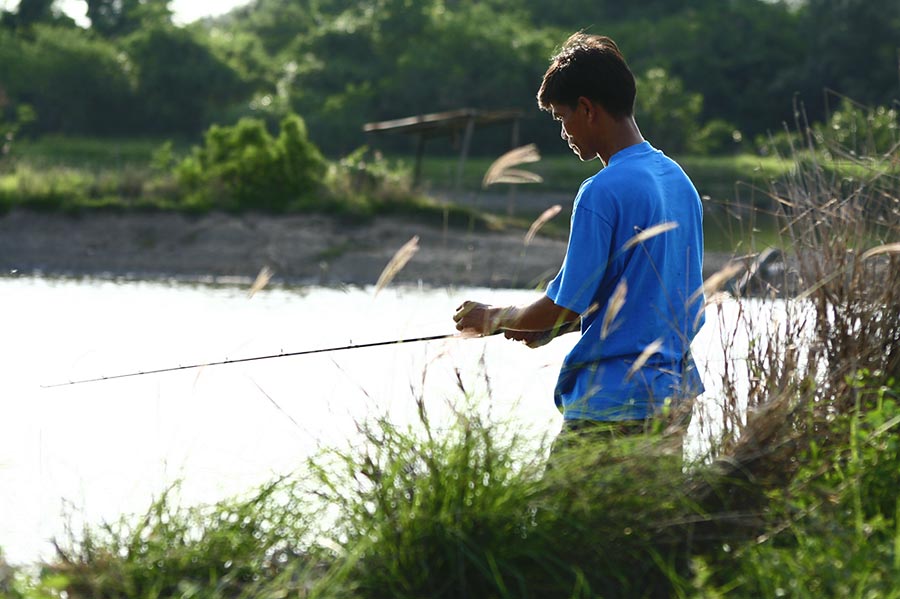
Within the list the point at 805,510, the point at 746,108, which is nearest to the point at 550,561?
the point at 805,510

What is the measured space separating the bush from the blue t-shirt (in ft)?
54.0

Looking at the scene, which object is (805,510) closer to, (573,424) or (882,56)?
(573,424)

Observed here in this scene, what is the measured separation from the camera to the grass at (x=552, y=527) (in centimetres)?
322

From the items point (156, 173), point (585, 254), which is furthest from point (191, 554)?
point (156, 173)

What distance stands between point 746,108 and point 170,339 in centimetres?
3940

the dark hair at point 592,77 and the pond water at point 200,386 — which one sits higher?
the dark hair at point 592,77

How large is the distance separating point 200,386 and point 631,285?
20.6 ft

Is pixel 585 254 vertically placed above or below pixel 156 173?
above

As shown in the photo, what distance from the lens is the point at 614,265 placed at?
335 cm

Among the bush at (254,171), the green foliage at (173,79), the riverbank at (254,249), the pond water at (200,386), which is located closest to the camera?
the pond water at (200,386)

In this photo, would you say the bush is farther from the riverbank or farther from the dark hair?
the dark hair

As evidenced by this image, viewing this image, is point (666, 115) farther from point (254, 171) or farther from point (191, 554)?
point (191, 554)

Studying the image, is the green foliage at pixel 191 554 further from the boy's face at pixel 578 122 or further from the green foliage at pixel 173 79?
the green foliage at pixel 173 79

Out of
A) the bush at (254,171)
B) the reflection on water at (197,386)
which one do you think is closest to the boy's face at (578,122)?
the reflection on water at (197,386)
